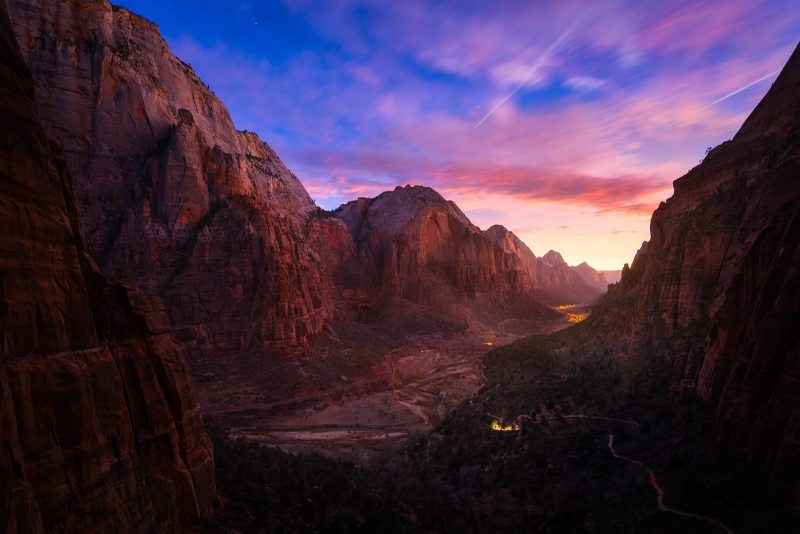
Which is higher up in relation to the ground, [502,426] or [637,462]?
[637,462]

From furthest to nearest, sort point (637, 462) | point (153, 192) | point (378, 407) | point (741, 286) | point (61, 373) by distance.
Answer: point (153, 192)
point (378, 407)
point (637, 462)
point (741, 286)
point (61, 373)

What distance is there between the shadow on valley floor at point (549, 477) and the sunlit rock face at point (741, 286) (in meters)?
1.74

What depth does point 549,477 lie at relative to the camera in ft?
77.0

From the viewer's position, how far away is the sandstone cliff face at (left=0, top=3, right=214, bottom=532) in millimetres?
9031

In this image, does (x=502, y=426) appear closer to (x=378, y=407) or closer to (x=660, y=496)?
(x=660, y=496)

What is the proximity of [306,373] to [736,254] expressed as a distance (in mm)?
46256

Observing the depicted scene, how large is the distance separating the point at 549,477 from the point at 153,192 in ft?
172

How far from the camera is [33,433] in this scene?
9227mm

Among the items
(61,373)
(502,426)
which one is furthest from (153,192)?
(61,373)

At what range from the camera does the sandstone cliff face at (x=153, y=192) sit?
49000 millimetres

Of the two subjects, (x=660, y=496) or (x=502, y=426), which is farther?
(x=502, y=426)

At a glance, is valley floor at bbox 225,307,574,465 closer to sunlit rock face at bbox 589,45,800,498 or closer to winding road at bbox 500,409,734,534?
winding road at bbox 500,409,734,534

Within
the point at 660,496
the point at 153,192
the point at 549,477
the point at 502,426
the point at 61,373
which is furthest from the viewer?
the point at 153,192

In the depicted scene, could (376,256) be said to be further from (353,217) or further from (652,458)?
(652,458)
